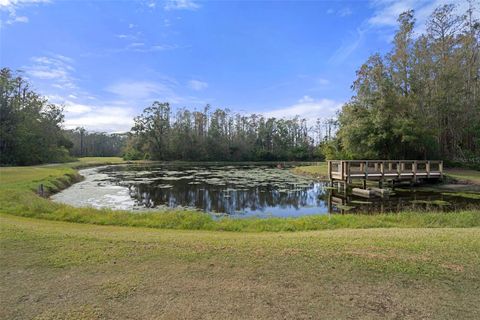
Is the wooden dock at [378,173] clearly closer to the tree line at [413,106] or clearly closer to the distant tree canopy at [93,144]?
the tree line at [413,106]

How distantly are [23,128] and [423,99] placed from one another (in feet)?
152

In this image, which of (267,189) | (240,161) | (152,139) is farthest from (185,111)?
(267,189)

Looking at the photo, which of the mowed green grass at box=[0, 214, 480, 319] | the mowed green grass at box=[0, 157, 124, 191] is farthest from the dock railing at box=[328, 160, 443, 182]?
the mowed green grass at box=[0, 157, 124, 191]

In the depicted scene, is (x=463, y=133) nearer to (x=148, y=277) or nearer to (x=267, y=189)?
(x=267, y=189)

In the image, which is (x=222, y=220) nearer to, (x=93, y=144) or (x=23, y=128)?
(x=23, y=128)

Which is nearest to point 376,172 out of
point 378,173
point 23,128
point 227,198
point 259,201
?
point 378,173

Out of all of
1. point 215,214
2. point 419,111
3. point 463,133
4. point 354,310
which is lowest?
point 215,214

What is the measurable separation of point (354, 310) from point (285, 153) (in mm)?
64126

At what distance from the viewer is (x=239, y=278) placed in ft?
11.6

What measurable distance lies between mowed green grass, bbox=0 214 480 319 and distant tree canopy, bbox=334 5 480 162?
71.0 ft

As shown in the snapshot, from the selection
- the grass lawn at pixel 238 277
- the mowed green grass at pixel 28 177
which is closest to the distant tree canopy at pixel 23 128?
the mowed green grass at pixel 28 177

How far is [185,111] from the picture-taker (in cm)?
6425

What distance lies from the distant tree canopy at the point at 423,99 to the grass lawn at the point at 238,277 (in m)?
21.4

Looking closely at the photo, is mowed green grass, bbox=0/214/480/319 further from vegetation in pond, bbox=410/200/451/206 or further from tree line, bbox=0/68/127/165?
tree line, bbox=0/68/127/165
